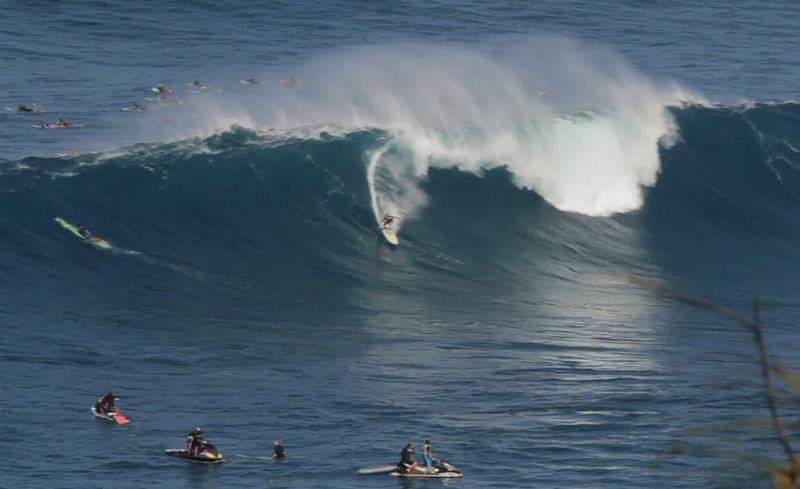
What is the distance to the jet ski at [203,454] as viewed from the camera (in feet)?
74.9

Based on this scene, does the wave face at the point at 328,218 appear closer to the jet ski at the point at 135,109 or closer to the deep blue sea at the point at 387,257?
the deep blue sea at the point at 387,257

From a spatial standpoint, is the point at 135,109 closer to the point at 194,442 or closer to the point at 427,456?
the point at 194,442

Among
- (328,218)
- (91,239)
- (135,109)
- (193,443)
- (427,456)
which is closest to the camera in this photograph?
(427,456)

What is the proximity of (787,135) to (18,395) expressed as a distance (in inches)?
1234

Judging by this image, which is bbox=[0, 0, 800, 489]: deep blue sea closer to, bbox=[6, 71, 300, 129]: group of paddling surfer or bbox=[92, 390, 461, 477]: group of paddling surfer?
bbox=[92, 390, 461, 477]: group of paddling surfer

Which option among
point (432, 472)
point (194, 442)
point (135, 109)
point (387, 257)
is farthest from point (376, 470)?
point (135, 109)

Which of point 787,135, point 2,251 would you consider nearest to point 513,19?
point 787,135

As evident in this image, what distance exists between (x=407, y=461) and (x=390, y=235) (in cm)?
1648

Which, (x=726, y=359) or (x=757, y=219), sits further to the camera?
(x=757, y=219)

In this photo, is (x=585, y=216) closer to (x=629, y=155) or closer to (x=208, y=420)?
(x=629, y=155)

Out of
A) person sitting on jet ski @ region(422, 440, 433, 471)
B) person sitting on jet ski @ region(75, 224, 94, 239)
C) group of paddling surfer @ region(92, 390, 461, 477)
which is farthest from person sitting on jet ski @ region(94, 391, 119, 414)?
person sitting on jet ski @ region(75, 224, 94, 239)

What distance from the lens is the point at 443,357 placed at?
2938 centimetres

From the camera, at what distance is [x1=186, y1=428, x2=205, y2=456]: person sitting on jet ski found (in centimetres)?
2295

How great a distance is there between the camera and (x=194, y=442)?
23.1 meters
